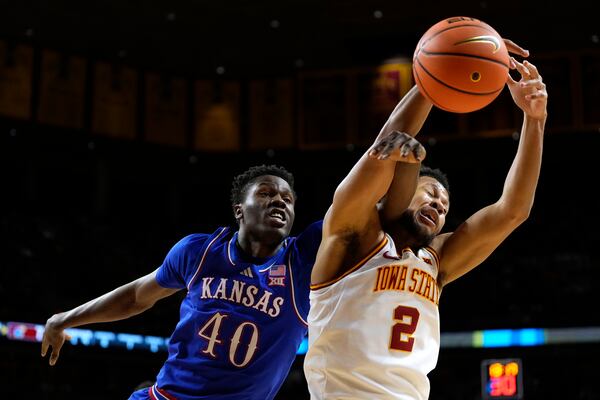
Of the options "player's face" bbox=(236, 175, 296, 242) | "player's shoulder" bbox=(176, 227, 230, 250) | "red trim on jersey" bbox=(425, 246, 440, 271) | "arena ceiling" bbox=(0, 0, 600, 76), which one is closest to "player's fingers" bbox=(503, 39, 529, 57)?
"red trim on jersey" bbox=(425, 246, 440, 271)

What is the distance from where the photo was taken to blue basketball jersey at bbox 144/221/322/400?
161 inches

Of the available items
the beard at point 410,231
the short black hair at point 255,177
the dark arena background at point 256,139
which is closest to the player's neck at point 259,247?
the short black hair at point 255,177

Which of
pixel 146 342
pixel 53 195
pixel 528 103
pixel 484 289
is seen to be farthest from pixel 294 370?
pixel 528 103

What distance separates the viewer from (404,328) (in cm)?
316

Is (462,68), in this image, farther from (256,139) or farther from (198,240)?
(256,139)

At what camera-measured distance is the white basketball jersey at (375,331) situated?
121 inches

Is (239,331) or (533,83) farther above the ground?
(533,83)

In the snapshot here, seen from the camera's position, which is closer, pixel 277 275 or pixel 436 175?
pixel 436 175

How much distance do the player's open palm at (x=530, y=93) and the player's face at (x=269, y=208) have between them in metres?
1.30

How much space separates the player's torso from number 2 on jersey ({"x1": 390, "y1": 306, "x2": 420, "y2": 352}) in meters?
1.02

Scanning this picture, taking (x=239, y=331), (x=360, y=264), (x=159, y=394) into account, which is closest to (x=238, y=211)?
(x=239, y=331)

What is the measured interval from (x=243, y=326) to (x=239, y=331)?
0.03 meters

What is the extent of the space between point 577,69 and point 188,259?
40.6 ft

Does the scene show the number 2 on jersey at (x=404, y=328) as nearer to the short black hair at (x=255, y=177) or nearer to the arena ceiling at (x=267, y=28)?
the short black hair at (x=255, y=177)
